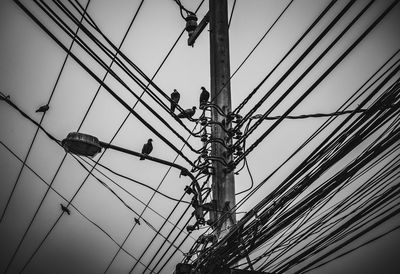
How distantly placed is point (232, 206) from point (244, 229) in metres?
0.61

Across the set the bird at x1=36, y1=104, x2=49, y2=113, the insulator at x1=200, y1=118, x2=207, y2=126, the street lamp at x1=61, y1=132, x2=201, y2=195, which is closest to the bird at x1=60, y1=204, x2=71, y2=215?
the bird at x1=36, y1=104, x2=49, y2=113

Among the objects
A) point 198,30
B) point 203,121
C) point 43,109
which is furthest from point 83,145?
point 43,109

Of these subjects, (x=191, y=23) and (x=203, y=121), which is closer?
(x=203, y=121)

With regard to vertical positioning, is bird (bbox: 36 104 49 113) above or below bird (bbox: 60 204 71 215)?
above

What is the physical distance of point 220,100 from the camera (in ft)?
14.4

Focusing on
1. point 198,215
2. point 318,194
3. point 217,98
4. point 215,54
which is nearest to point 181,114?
point 217,98

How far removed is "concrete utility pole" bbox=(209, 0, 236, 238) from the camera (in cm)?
396

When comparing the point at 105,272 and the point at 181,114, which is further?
the point at 105,272

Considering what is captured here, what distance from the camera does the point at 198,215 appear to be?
420cm

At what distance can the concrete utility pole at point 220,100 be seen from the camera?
156 inches

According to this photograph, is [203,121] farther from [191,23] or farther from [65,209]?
[65,209]

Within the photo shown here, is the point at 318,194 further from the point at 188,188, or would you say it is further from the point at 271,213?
the point at 188,188

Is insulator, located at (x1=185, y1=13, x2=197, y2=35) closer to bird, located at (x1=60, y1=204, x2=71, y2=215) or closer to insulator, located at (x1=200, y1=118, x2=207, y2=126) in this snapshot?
insulator, located at (x1=200, y1=118, x2=207, y2=126)

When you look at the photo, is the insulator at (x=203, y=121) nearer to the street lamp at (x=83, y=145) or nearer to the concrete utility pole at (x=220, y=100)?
the concrete utility pole at (x=220, y=100)
